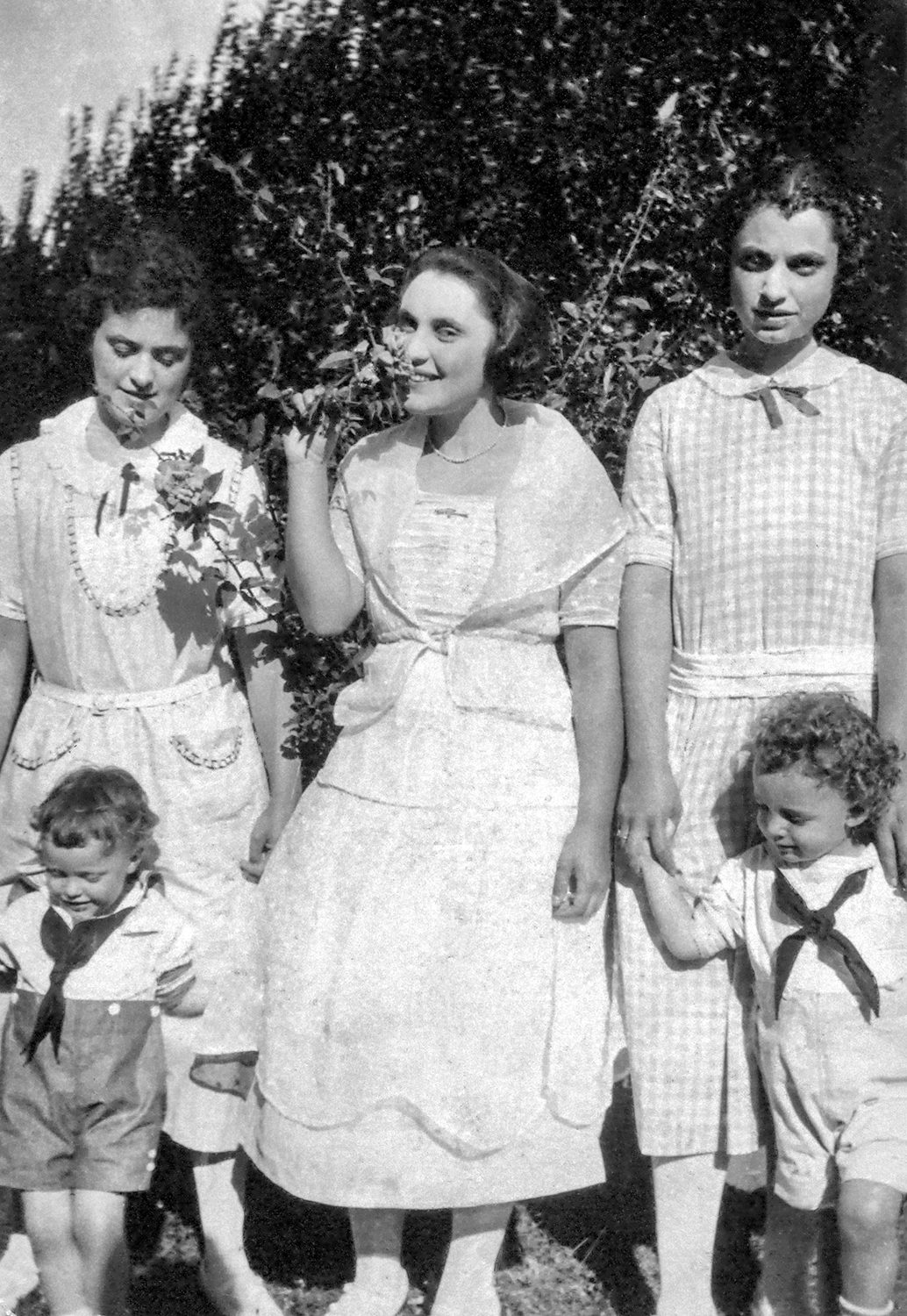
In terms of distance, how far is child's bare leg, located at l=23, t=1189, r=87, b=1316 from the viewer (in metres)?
3.21

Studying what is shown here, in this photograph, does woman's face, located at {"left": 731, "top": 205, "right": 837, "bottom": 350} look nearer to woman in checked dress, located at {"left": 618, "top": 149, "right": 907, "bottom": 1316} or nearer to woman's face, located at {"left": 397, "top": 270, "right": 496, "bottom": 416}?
woman in checked dress, located at {"left": 618, "top": 149, "right": 907, "bottom": 1316}

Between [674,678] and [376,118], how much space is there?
8.44 feet

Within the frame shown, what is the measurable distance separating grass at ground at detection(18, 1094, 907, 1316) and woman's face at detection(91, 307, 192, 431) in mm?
2128

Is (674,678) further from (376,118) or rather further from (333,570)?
(376,118)

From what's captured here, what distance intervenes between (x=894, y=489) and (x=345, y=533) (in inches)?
47.7

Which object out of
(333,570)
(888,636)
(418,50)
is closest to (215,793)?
(333,570)

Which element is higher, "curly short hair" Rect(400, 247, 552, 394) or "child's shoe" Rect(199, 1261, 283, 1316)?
"curly short hair" Rect(400, 247, 552, 394)

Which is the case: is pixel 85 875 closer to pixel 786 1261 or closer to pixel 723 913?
pixel 723 913

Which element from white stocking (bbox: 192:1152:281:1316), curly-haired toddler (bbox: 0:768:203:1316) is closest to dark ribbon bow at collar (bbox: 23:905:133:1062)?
curly-haired toddler (bbox: 0:768:203:1316)

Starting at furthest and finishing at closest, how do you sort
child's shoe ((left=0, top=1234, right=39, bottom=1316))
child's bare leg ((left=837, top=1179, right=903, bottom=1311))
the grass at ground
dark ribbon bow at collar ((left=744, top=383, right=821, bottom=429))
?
the grass at ground, child's shoe ((left=0, top=1234, right=39, bottom=1316)), dark ribbon bow at collar ((left=744, top=383, right=821, bottom=429)), child's bare leg ((left=837, top=1179, right=903, bottom=1311))

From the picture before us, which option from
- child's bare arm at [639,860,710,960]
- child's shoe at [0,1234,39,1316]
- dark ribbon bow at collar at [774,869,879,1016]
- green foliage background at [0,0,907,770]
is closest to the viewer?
dark ribbon bow at collar at [774,869,879,1016]

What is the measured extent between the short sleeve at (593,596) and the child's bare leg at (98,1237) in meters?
1.56

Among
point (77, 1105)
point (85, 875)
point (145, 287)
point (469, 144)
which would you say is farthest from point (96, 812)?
point (469, 144)

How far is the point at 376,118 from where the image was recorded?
5172mm
